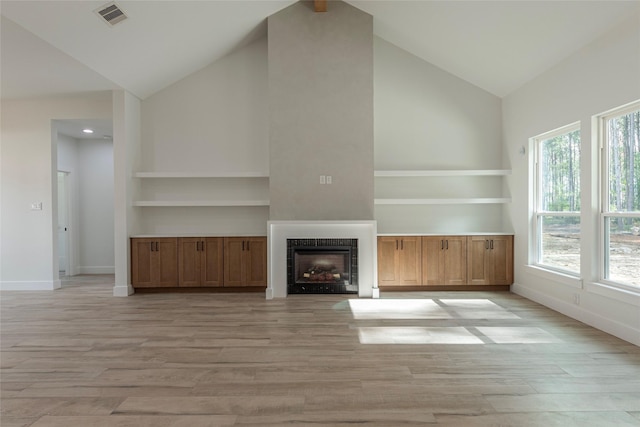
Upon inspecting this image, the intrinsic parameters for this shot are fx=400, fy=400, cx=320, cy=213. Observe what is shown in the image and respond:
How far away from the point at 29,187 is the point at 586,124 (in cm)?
770

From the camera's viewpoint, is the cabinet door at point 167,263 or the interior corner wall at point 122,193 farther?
the cabinet door at point 167,263

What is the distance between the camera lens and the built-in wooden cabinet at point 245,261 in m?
5.93

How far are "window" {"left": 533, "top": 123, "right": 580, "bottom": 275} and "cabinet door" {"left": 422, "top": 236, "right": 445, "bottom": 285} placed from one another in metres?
1.24

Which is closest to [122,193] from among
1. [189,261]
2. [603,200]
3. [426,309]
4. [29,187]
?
[189,261]

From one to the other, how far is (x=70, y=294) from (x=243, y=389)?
458cm

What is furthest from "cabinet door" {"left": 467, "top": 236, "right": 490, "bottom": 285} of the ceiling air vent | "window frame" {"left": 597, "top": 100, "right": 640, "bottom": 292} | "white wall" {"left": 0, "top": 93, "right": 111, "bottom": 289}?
"white wall" {"left": 0, "top": 93, "right": 111, "bottom": 289}

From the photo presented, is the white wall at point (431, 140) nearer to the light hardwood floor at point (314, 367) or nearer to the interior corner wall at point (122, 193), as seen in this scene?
the light hardwood floor at point (314, 367)

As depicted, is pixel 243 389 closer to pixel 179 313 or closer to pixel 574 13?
pixel 179 313

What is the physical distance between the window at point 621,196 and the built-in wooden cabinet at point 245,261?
419 centimetres

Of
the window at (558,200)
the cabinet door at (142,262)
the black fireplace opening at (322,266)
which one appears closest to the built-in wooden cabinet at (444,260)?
the window at (558,200)

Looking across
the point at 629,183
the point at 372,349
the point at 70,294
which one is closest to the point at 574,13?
Result: the point at 629,183

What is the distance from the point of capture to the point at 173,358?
3221 mm

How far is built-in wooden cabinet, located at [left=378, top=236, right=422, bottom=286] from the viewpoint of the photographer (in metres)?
5.88

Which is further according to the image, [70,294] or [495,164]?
[495,164]
